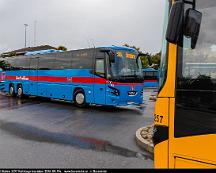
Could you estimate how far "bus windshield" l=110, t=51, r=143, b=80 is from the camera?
14713 millimetres

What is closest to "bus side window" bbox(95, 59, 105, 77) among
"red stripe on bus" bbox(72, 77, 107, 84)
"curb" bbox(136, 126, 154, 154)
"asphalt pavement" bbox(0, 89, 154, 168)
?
"red stripe on bus" bbox(72, 77, 107, 84)

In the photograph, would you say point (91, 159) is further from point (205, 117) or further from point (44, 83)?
point (44, 83)

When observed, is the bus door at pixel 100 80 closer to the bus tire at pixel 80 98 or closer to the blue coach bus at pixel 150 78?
the bus tire at pixel 80 98

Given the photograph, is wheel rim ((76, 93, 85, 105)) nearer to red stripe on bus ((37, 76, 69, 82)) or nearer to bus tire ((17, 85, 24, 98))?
red stripe on bus ((37, 76, 69, 82))

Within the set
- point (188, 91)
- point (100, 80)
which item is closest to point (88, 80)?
point (100, 80)

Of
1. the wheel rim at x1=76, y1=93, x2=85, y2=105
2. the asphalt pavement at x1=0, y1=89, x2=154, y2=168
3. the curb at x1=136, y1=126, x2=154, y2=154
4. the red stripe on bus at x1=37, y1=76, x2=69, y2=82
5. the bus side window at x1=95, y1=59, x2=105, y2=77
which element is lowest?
the asphalt pavement at x1=0, y1=89, x2=154, y2=168

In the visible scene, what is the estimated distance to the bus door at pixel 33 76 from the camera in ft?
67.5

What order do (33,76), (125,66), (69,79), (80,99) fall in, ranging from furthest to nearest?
(33,76) < (69,79) < (80,99) < (125,66)

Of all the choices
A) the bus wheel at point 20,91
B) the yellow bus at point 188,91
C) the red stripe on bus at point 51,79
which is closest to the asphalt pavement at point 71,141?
the yellow bus at point 188,91

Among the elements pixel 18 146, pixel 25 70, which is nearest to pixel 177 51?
pixel 18 146

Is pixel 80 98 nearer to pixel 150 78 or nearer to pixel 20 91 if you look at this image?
pixel 20 91

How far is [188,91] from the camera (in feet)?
10.5

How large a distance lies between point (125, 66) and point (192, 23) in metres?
12.1

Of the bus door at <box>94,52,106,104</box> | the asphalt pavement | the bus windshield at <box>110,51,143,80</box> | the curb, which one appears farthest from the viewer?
the bus door at <box>94,52,106,104</box>
